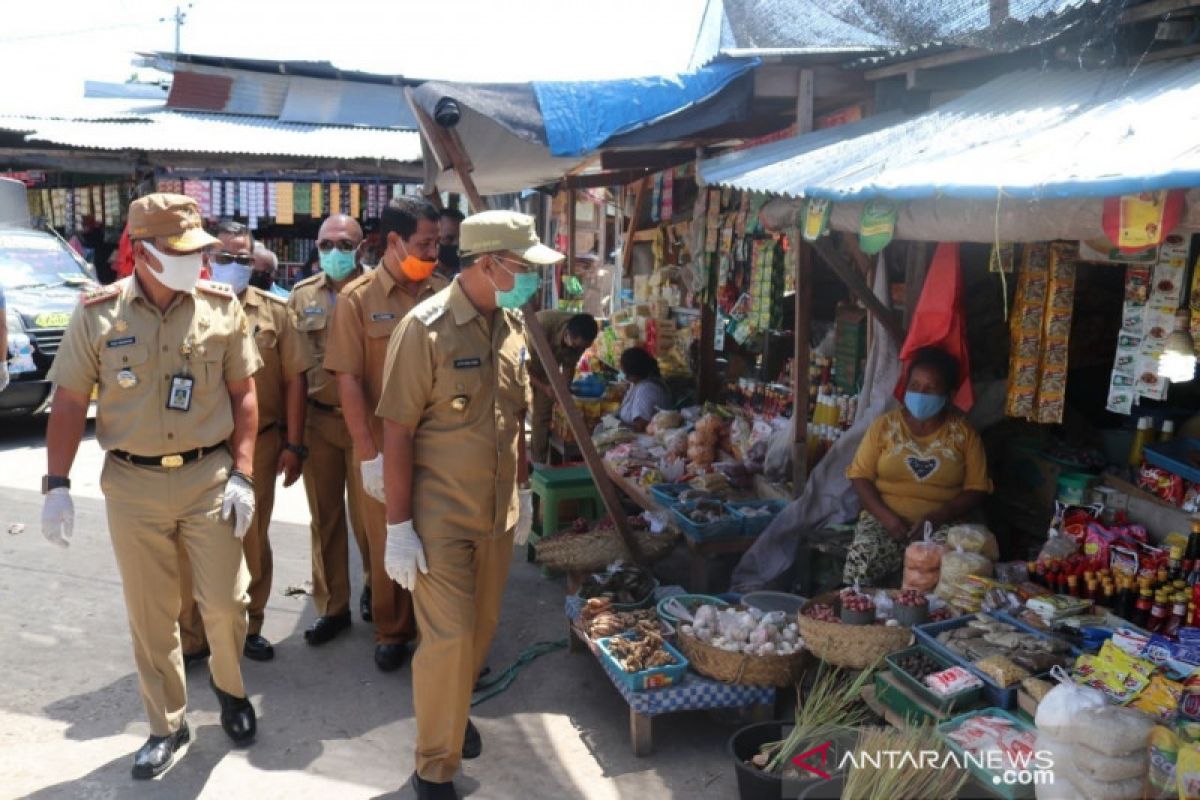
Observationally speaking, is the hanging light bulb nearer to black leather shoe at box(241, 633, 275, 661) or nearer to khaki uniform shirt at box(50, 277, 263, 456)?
khaki uniform shirt at box(50, 277, 263, 456)

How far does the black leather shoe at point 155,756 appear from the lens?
3.75 m

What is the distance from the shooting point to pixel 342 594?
525 cm

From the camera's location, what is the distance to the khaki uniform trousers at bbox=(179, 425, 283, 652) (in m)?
4.75

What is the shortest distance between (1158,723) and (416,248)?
3.50 metres

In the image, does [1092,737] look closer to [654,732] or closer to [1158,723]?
[1158,723]

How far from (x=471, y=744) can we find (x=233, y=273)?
2.79 m

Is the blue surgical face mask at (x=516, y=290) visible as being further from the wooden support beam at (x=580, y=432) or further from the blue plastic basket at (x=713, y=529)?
the blue plastic basket at (x=713, y=529)

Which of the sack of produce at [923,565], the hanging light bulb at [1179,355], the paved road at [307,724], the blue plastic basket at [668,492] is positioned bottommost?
the paved road at [307,724]

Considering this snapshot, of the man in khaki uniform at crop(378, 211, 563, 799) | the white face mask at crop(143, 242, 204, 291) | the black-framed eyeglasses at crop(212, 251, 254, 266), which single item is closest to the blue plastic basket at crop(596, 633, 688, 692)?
the man in khaki uniform at crop(378, 211, 563, 799)

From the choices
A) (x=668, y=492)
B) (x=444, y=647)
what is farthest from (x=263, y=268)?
(x=444, y=647)

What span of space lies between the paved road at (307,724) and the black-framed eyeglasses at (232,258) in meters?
1.95

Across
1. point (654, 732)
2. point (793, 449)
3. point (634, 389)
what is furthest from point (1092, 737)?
point (634, 389)

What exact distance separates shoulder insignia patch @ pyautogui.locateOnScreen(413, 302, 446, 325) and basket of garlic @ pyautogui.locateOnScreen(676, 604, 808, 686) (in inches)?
71.1

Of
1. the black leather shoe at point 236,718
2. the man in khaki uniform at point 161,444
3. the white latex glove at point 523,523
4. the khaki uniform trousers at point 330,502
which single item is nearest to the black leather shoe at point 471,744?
the white latex glove at point 523,523
